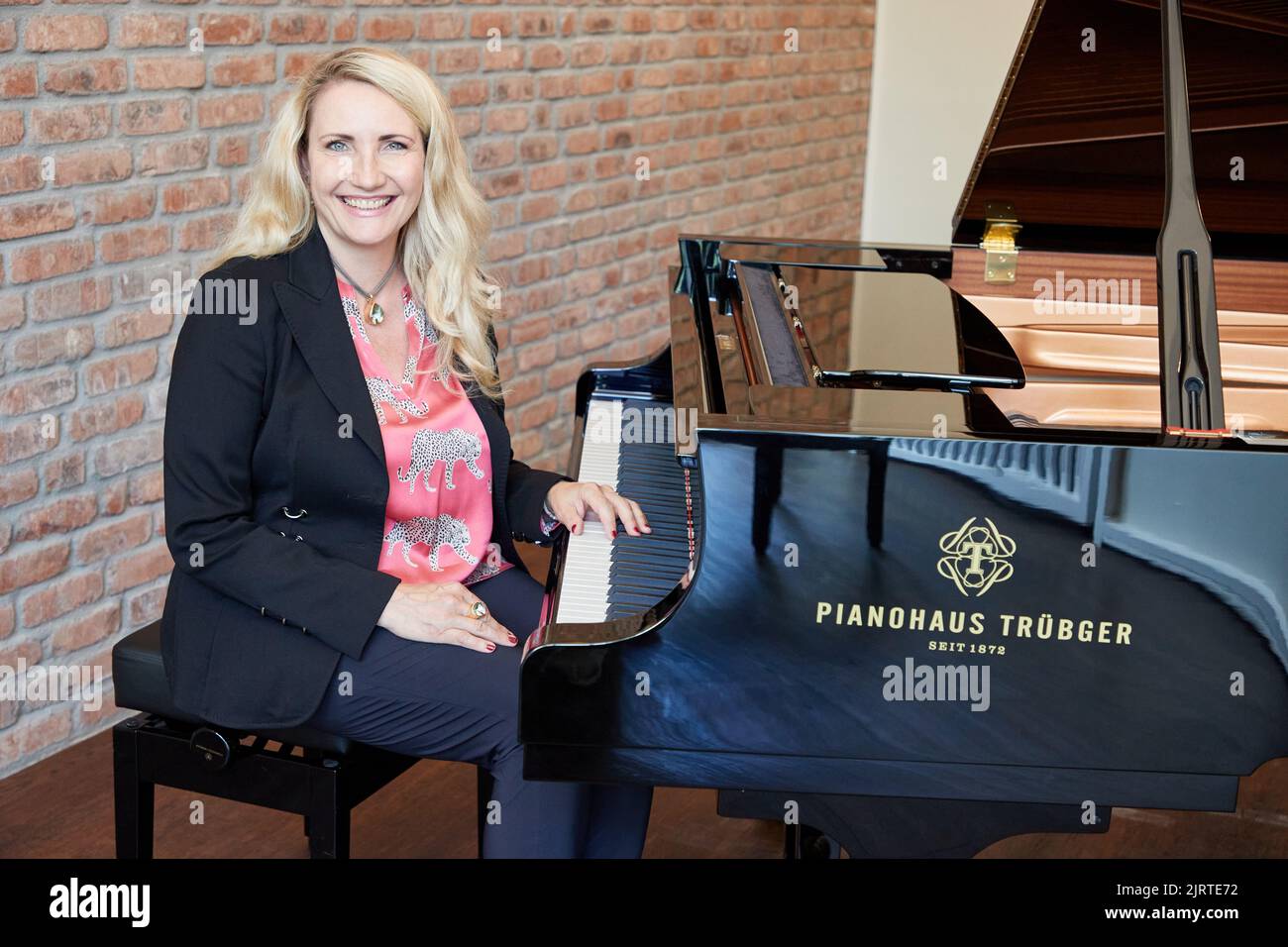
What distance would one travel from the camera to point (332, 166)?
6.07 ft

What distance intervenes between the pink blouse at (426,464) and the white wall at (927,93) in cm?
442

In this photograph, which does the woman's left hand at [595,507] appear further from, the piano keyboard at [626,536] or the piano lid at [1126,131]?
the piano lid at [1126,131]

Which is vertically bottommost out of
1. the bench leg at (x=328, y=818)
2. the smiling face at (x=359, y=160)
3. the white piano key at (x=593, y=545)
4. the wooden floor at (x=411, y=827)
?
the wooden floor at (x=411, y=827)

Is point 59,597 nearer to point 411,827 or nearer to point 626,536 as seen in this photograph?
point 411,827

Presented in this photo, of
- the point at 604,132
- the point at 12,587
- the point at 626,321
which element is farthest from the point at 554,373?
the point at 12,587

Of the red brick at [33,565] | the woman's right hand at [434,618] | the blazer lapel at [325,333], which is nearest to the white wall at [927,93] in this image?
the red brick at [33,565]

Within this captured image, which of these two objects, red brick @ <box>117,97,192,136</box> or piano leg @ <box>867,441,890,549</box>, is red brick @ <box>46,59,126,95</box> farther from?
piano leg @ <box>867,441,890,549</box>

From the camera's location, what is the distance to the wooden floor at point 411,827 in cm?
237

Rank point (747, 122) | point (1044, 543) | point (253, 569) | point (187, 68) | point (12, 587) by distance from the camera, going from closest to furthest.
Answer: point (1044, 543) < point (253, 569) < point (12, 587) < point (187, 68) < point (747, 122)

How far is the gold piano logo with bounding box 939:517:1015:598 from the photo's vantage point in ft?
4.74

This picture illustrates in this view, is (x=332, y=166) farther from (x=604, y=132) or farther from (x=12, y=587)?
(x=604, y=132)

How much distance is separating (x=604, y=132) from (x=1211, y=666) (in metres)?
2.94

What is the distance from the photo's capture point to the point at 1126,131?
A: 8.44 ft

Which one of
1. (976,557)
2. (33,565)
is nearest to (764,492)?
(976,557)
